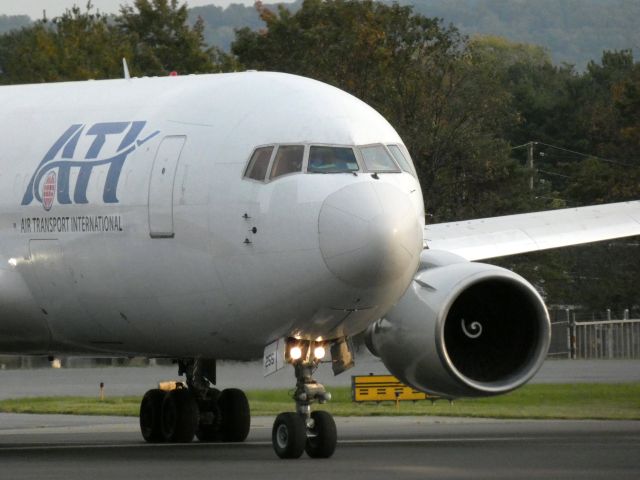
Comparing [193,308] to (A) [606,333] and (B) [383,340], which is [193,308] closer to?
(B) [383,340]

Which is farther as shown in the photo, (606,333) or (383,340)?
(606,333)

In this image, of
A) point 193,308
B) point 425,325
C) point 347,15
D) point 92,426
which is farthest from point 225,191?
point 347,15

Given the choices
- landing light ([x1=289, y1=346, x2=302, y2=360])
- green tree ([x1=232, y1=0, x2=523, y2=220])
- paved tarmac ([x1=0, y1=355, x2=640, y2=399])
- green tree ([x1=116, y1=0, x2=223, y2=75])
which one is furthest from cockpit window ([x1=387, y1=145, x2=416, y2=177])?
green tree ([x1=116, y1=0, x2=223, y2=75])

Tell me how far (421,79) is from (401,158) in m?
39.5

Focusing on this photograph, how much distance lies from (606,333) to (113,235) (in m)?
41.3

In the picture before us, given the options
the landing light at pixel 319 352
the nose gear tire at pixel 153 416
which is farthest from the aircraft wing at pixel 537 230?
the landing light at pixel 319 352

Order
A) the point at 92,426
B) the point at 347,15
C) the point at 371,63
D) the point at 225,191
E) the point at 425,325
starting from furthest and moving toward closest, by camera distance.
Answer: the point at 347,15, the point at 371,63, the point at 92,426, the point at 425,325, the point at 225,191

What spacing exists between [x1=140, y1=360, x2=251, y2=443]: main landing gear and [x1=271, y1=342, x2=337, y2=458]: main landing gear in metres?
4.21

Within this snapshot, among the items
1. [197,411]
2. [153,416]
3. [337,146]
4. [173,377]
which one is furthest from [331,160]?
[173,377]

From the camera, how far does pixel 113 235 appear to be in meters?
20.6

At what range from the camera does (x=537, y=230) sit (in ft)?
83.4

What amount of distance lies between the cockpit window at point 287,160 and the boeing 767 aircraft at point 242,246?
0.03 m

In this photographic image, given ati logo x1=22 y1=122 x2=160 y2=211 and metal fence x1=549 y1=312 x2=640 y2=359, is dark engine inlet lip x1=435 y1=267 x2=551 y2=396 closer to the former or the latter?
ati logo x1=22 y1=122 x2=160 y2=211

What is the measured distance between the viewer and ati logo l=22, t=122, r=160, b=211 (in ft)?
68.0
